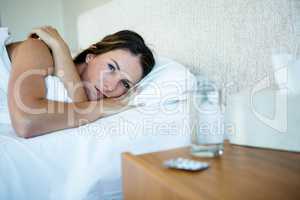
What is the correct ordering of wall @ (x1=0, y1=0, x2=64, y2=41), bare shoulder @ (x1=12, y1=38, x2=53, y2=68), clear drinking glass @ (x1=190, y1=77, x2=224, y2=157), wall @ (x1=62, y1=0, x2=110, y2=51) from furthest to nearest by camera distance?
wall @ (x1=0, y1=0, x2=64, y2=41)
wall @ (x1=62, y1=0, x2=110, y2=51)
bare shoulder @ (x1=12, y1=38, x2=53, y2=68)
clear drinking glass @ (x1=190, y1=77, x2=224, y2=157)

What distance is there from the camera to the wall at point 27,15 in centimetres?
269

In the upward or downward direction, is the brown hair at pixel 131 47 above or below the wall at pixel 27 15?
below

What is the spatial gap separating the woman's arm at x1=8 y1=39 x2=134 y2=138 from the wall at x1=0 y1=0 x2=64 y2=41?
1.88m

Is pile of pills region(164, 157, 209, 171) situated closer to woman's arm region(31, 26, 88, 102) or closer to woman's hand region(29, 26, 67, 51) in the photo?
woman's arm region(31, 26, 88, 102)

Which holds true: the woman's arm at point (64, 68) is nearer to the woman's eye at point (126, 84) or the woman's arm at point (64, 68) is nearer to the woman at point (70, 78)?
the woman at point (70, 78)

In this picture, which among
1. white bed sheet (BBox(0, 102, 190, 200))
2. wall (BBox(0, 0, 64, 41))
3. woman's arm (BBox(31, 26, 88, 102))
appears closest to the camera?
white bed sheet (BBox(0, 102, 190, 200))

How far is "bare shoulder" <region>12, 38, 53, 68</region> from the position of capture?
0.96 m

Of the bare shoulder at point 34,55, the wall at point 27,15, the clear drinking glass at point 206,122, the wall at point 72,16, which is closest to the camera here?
the clear drinking glass at point 206,122

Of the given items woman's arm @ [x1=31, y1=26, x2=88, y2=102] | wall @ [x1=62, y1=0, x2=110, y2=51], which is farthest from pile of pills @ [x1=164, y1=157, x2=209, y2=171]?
wall @ [x1=62, y1=0, x2=110, y2=51]

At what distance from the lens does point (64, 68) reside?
1084 millimetres

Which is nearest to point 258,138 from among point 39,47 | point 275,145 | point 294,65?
point 275,145

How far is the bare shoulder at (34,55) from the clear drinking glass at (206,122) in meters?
0.53

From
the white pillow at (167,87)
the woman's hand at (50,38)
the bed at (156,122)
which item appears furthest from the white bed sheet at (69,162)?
the woman's hand at (50,38)

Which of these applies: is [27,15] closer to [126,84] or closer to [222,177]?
[126,84]
